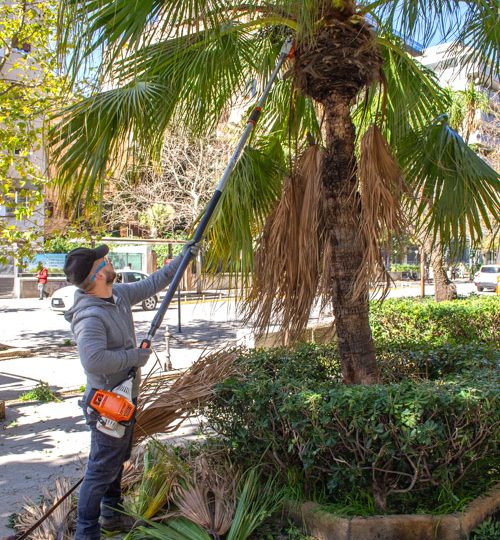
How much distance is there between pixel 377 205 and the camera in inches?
149

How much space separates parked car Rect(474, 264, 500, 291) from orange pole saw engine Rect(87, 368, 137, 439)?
37889 millimetres

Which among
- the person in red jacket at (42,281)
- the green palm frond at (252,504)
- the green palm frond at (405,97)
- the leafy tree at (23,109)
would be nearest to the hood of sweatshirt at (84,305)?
the green palm frond at (252,504)

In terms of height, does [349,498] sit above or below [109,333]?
below

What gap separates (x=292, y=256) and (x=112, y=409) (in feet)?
5.64

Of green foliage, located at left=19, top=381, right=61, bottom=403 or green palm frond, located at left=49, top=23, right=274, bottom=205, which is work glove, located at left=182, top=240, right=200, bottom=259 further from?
green foliage, located at left=19, top=381, right=61, bottom=403

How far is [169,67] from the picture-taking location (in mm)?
4289

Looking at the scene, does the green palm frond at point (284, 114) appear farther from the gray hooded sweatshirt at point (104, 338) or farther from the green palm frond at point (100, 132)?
the gray hooded sweatshirt at point (104, 338)

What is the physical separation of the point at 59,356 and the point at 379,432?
412 inches

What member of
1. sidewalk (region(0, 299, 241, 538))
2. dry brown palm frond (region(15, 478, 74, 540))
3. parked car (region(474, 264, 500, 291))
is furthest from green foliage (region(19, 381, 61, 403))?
parked car (region(474, 264, 500, 291))

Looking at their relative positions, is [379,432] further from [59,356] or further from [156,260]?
[156,260]

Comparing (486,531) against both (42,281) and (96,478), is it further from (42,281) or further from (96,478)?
(42,281)

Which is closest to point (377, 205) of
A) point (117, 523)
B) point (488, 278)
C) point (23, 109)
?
point (117, 523)

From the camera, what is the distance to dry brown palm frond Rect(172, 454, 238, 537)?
326 cm

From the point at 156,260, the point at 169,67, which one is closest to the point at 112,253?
the point at 156,260
